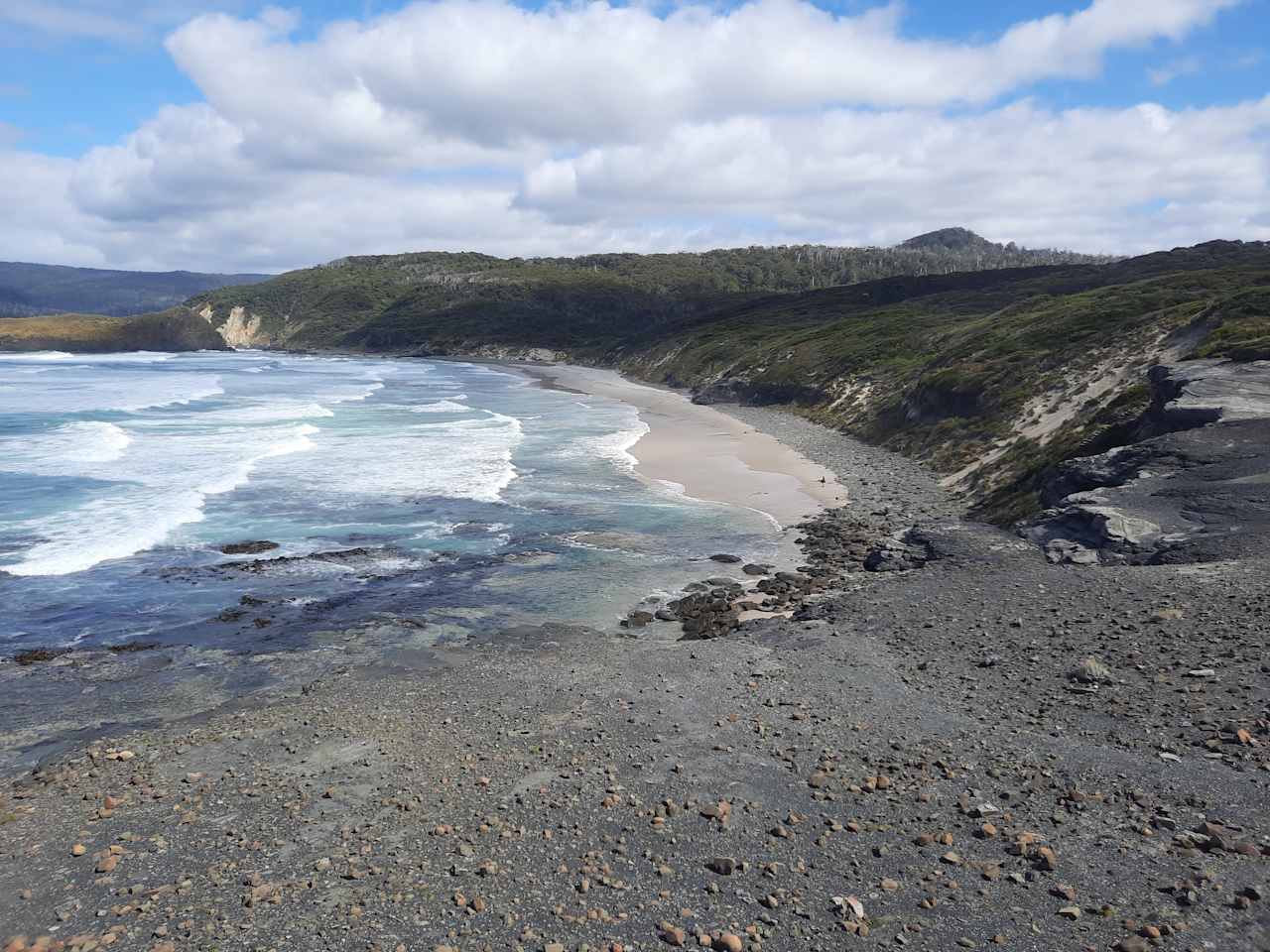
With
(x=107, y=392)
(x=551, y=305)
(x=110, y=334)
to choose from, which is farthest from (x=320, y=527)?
(x=110, y=334)

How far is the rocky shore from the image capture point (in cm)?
866

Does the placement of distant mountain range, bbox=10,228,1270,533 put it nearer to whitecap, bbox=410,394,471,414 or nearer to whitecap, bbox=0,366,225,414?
whitecap, bbox=410,394,471,414

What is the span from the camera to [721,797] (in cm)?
1107

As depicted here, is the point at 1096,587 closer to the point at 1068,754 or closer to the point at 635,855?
the point at 1068,754

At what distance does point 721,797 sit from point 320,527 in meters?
20.8

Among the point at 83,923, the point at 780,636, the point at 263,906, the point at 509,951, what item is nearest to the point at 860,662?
the point at 780,636

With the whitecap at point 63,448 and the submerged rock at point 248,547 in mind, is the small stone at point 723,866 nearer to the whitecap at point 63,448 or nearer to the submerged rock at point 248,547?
the submerged rock at point 248,547

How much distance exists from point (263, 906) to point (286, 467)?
3184 centimetres

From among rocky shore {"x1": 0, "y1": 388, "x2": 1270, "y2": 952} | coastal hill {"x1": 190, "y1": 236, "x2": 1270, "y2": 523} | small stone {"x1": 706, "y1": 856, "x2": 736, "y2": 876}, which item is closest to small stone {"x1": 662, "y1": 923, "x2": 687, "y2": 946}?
rocky shore {"x1": 0, "y1": 388, "x2": 1270, "y2": 952}

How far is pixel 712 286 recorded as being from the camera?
179125mm

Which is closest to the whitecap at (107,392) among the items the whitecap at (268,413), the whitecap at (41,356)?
the whitecap at (268,413)

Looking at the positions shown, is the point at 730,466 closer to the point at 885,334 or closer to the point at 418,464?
the point at 418,464

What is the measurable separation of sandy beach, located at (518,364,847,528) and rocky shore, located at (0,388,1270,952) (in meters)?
13.8

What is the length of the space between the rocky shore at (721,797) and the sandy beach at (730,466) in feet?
45.2
